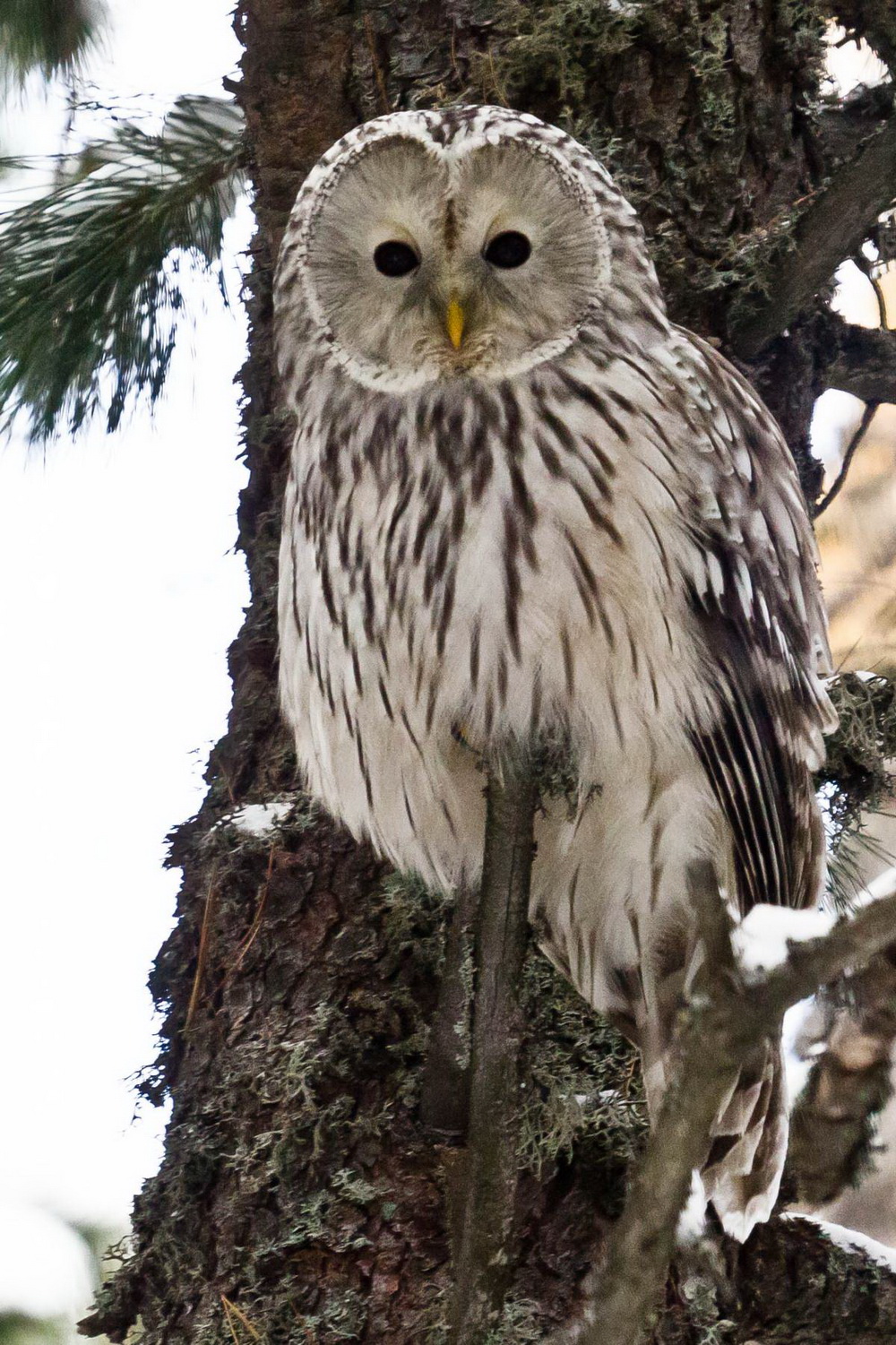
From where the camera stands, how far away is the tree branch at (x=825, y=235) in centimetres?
220

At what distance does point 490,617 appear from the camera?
2002mm

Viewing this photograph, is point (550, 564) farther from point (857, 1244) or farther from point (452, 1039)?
point (857, 1244)

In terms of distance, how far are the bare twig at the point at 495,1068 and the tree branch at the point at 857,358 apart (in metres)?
1.21

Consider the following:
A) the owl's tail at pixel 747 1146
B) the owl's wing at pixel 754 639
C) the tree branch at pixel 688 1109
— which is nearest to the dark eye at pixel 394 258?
the owl's wing at pixel 754 639

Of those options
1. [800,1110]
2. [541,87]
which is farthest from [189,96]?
[800,1110]

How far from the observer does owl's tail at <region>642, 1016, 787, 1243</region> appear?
7.08ft

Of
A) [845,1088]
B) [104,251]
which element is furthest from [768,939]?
[104,251]

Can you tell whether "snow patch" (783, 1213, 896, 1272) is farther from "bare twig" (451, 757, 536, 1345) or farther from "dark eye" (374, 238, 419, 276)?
"dark eye" (374, 238, 419, 276)

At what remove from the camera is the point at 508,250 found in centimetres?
215

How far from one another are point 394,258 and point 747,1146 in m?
1.33

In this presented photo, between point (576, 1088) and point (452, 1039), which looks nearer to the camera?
point (452, 1039)

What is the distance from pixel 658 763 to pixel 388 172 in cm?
88

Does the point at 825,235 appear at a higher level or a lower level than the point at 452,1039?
higher

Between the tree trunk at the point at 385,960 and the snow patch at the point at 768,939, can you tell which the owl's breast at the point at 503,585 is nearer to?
the tree trunk at the point at 385,960
